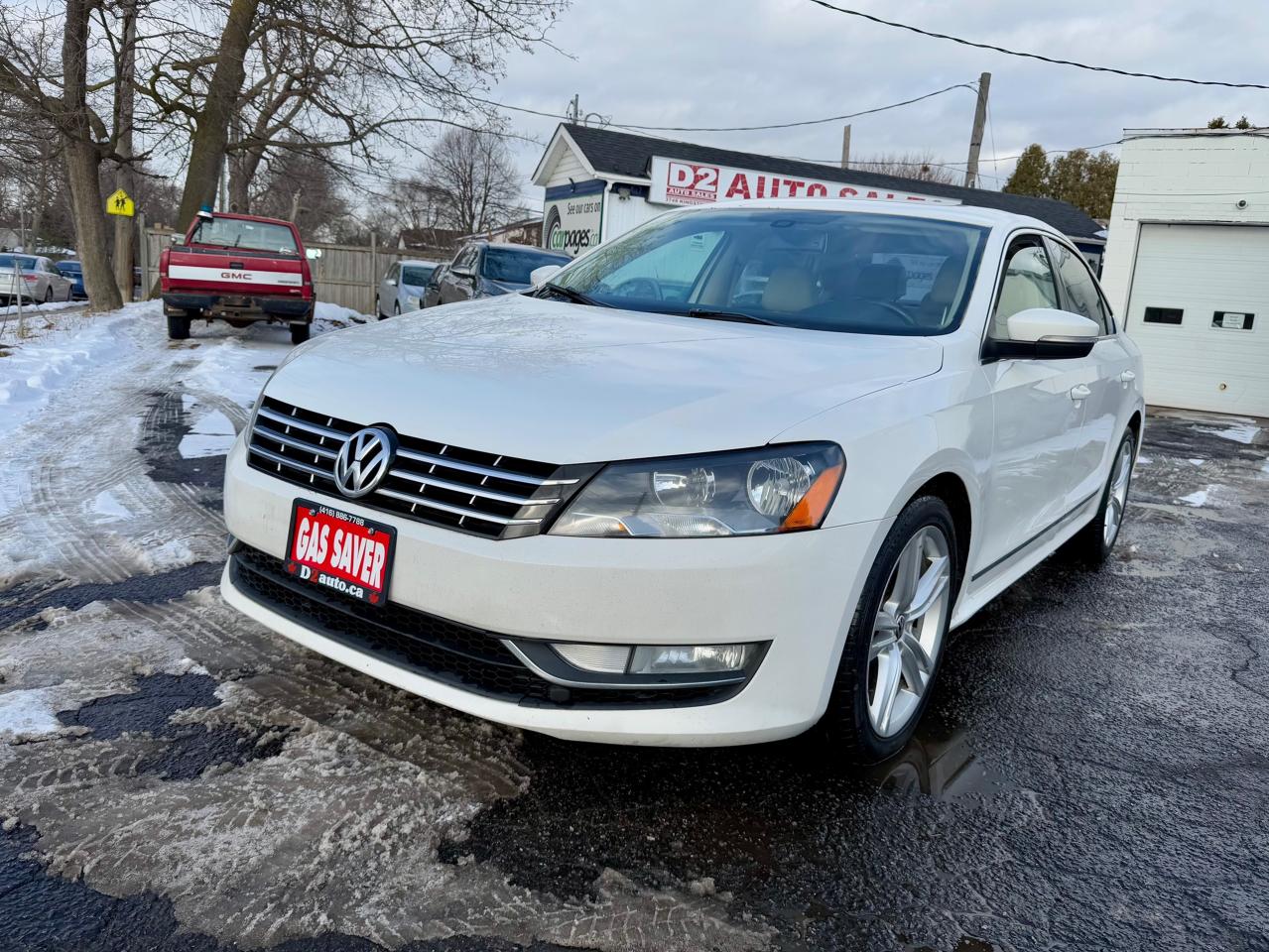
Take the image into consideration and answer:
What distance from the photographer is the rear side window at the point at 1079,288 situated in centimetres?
421

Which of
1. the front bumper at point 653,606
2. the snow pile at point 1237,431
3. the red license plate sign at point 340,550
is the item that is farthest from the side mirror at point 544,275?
the snow pile at point 1237,431

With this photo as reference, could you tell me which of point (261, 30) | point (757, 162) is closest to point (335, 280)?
point (261, 30)

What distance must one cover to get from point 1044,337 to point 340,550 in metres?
2.23

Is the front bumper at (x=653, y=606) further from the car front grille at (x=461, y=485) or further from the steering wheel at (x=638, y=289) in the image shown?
the steering wheel at (x=638, y=289)

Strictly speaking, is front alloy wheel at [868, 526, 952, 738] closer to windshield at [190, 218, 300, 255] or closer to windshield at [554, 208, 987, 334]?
windshield at [554, 208, 987, 334]

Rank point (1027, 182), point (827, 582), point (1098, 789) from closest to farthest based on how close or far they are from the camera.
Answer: point (827, 582), point (1098, 789), point (1027, 182)

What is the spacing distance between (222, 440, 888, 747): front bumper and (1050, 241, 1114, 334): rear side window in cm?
249

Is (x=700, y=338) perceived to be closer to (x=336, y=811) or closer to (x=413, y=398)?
(x=413, y=398)

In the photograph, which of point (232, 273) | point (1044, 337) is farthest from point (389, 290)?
point (1044, 337)

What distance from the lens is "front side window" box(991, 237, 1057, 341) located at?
3314 mm

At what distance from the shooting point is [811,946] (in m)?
1.99

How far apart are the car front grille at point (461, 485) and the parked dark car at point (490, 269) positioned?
9646 mm

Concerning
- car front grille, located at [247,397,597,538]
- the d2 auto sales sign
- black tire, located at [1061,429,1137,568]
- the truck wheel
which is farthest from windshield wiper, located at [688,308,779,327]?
the d2 auto sales sign

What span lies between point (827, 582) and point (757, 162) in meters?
19.1
